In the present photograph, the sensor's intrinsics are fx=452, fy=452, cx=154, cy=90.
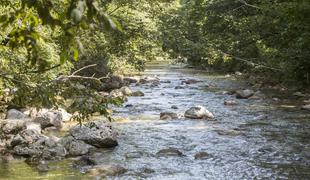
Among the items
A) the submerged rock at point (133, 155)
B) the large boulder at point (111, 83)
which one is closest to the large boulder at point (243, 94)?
the large boulder at point (111, 83)

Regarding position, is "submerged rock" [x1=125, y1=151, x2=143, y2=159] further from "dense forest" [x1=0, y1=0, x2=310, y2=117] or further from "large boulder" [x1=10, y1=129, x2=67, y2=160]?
"dense forest" [x1=0, y1=0, x2=310, y2=117]

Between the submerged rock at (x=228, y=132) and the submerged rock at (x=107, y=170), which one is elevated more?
the submerged rock at (x=228, y=132)

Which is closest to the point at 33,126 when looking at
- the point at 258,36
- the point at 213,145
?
the point at 213,145

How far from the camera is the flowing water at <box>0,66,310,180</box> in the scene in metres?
9.18

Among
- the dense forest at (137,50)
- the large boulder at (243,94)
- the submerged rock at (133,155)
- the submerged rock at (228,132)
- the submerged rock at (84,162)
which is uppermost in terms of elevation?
the dense forest at (137,50)

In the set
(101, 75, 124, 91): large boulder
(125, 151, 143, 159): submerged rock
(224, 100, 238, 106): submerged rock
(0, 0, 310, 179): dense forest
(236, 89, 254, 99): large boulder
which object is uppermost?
(0, 0, 310, 179): dense forest

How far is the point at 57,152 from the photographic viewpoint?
1056cm

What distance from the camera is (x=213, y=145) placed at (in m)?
11.7

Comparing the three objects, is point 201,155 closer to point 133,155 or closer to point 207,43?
point 133,155

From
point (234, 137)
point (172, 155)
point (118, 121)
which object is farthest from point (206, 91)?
point (172, 155)

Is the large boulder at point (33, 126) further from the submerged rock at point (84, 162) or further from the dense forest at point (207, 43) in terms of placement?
the submerged rock at point (84, 162)

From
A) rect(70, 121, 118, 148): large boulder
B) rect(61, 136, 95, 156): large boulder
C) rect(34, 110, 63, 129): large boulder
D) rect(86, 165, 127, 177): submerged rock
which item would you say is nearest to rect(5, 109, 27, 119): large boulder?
rect(34, 110, 63, 129): large boulder

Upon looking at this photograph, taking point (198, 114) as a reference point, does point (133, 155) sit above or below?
below

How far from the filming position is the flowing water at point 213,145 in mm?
9180
